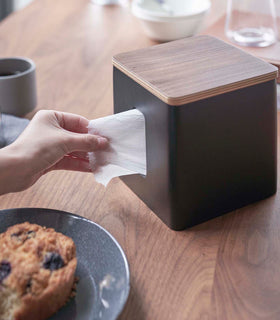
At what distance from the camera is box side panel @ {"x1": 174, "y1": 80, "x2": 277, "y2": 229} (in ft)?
2.31

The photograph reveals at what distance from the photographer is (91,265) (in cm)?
67

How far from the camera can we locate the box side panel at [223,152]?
70 centimetres

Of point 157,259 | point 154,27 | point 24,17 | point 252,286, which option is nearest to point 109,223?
point 157,259

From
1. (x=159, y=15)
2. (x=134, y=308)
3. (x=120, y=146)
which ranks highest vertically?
(x=159, y=15)

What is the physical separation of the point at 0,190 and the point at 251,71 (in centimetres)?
42

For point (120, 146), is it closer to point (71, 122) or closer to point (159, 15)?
point (71, 122)

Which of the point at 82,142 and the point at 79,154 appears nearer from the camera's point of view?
the point at 82,142

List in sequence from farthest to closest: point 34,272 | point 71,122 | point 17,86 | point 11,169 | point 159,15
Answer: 1. point 159,15
2. point 17,86
3. point 71,122
4. point 11,169
5. point 34,272

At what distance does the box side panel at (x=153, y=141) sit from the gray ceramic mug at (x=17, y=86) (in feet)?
1.06

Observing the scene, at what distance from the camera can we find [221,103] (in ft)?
2.32

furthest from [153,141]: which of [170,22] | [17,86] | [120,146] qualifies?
[170,22]

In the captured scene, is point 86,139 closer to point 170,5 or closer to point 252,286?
point 252,286

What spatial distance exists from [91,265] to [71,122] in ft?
0.89

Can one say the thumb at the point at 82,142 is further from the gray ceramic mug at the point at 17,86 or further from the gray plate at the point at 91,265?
the gray ceramic mug at the point at 17,86
